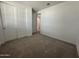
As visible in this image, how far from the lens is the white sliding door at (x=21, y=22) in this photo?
190 inches

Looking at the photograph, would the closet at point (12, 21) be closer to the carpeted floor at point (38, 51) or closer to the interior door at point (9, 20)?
the interior door at point (9, 20)

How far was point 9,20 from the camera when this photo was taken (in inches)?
161

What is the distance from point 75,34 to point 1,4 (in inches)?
146

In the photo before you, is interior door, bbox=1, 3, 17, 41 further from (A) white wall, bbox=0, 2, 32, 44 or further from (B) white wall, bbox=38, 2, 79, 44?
(B) white wall, bbox=38, 2, 79, 44

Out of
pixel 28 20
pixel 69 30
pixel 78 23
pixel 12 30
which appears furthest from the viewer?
pixel 28 20

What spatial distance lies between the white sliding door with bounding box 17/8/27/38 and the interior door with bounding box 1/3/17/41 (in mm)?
372

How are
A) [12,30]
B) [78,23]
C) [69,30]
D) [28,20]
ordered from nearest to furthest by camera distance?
[78,23] → [69,30] → [12,30] → [28,20]

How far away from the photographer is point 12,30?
4340mm

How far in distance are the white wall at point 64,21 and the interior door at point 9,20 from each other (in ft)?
7.94

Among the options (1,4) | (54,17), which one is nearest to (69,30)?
(54,17)

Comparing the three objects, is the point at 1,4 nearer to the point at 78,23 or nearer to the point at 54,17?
the point at 54,17

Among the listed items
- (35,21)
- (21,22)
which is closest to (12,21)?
(21,22)

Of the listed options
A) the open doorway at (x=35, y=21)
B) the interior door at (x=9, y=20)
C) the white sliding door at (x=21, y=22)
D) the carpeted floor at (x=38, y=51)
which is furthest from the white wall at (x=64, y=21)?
the interior door at (x=9, y=20)

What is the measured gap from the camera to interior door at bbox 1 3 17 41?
3.75 metres
